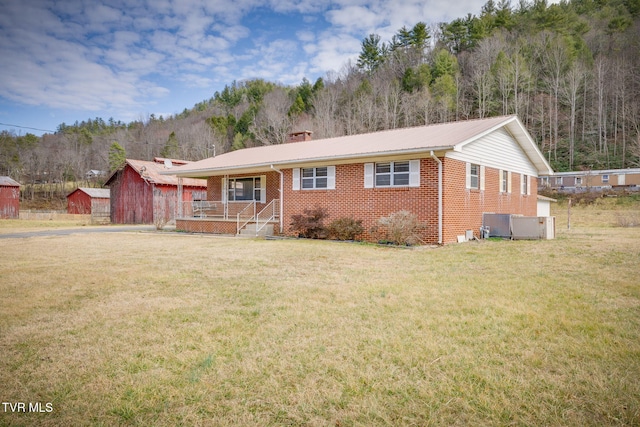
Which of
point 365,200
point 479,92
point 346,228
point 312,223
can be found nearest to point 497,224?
point 365,200

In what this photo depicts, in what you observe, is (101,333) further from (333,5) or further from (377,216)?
(333,5)

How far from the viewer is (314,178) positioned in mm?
16641

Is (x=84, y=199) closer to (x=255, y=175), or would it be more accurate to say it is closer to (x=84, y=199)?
(x=84, y=199)

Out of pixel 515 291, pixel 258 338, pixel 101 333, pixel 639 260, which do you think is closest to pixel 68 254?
pixel 101 333

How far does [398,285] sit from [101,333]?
4467mm

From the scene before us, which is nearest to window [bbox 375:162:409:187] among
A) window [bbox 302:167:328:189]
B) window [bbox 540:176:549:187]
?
window [bbox 302:167:328:189]

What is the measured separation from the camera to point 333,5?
20.9 metres

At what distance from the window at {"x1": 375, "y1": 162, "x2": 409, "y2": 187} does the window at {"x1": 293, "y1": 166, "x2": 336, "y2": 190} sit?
2.06 m

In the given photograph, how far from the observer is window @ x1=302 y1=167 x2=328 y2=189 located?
16370 mm

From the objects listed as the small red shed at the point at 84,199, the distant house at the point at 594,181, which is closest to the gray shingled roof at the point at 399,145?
the distant house at the point at 594,181

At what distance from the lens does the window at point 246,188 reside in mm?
20266

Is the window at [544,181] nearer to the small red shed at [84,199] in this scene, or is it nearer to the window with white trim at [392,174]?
the window with white trim at [392,174]

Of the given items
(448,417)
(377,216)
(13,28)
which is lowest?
(448,417)

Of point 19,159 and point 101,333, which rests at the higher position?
point 19,159
